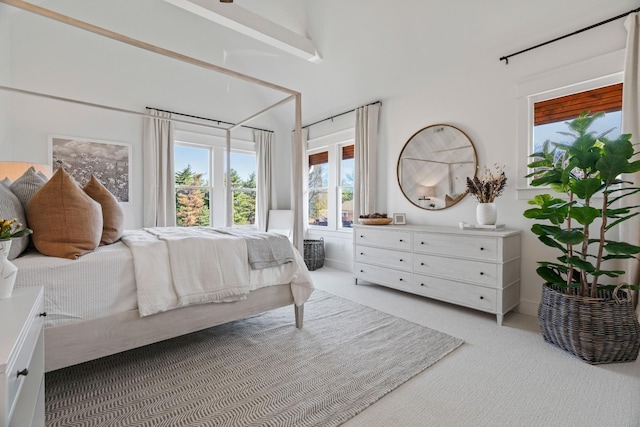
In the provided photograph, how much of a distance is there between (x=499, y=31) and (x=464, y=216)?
1.83 metres

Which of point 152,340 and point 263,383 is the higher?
point 152,340

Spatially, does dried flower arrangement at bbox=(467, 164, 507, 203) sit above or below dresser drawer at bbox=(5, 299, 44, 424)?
above

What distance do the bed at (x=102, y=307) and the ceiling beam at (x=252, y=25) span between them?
8.61ft

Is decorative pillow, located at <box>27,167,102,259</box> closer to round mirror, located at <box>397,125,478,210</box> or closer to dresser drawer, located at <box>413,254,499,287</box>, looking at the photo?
dresser drawer, located at <box>413,254,499,287</box>

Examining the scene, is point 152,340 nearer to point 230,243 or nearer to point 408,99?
point 230,243

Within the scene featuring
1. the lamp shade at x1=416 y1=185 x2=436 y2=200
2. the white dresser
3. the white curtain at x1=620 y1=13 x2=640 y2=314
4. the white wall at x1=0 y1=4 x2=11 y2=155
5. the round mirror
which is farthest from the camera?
the lamp shade at x1=416 y1=185 x2=436 y2=200

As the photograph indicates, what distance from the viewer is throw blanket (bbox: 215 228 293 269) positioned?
222 cm

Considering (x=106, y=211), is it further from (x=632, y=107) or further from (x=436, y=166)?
(x=632, y=107)

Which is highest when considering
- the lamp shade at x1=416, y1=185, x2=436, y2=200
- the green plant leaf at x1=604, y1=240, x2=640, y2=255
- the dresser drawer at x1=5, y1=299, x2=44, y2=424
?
the lamp shade at x1=416, y1=185, x2=436, y2=200

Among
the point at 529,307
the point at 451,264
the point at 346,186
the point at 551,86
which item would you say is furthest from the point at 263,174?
the point at 529,307

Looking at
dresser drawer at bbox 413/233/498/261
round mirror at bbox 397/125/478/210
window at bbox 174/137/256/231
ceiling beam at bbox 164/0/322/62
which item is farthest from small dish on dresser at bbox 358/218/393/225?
window at bbox 174/137/256/231

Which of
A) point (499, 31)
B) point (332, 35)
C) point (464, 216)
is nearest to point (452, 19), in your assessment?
point (499, 31)

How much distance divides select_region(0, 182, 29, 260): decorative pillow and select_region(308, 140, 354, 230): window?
151 inches

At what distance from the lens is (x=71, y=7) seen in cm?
369
